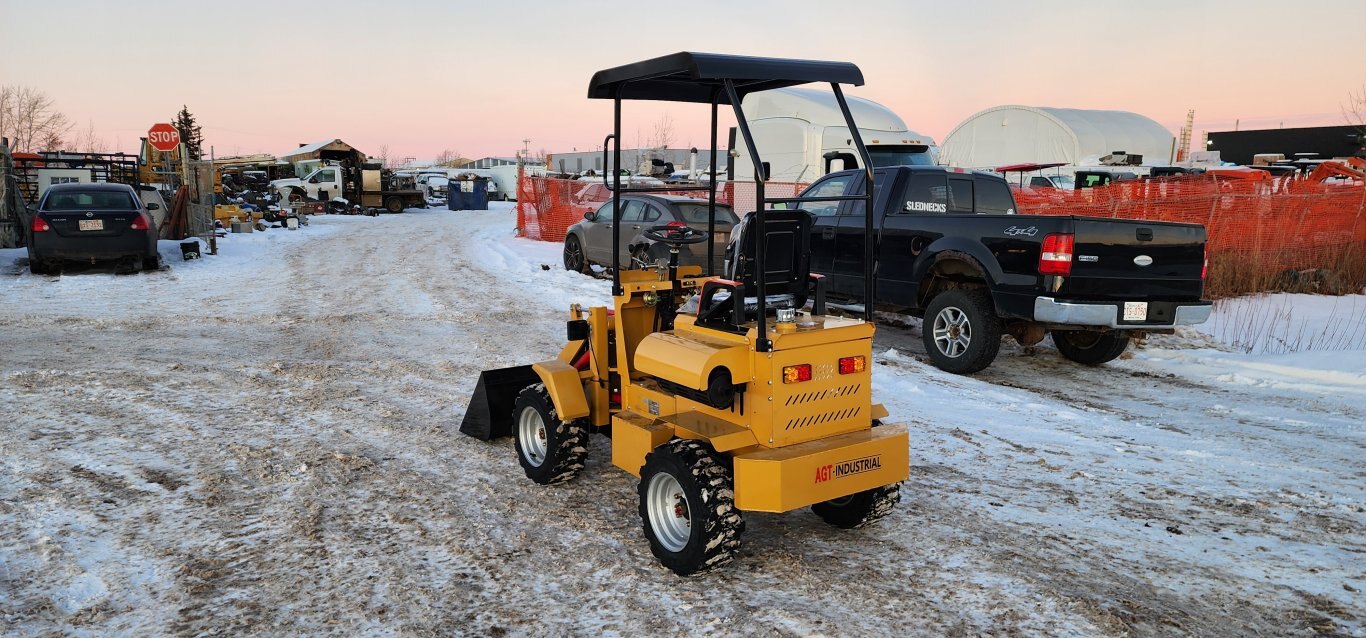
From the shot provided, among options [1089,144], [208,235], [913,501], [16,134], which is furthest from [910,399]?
[16,134]

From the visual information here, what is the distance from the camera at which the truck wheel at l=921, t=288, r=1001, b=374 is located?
25.9 feet

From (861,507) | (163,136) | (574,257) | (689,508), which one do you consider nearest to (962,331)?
(861,507)

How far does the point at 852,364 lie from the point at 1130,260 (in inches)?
171

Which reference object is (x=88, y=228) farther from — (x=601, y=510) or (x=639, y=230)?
(x=601, y=510)

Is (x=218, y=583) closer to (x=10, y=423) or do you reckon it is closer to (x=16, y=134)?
(x=10, y=423)

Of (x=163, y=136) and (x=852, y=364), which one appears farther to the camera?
(x=163, y=136)

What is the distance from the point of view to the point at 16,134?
153ft

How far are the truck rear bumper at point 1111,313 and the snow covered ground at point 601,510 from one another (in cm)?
65

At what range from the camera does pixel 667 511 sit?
165 inches

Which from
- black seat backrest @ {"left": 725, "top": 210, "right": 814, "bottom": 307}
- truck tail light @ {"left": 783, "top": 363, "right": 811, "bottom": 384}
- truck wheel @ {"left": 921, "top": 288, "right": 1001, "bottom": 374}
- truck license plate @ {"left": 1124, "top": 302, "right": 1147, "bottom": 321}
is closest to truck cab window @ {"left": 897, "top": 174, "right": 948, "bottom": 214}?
truck wheel @ {"left": 921, "top": 288, "right": 1001, "bottom": 374}

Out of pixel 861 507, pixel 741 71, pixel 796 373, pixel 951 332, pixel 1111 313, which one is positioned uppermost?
pixel 741 71

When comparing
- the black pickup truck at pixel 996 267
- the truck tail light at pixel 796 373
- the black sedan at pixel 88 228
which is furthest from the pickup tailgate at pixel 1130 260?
the black sedan at pixel 88 228

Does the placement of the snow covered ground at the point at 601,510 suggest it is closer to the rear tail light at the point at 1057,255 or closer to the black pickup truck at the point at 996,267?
the black pickup truck at the point at 996,267

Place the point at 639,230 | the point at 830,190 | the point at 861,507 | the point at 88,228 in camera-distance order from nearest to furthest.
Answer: the point at 861,507 < the point at 830,190 < the point at 88,228 < the point at 639,230
